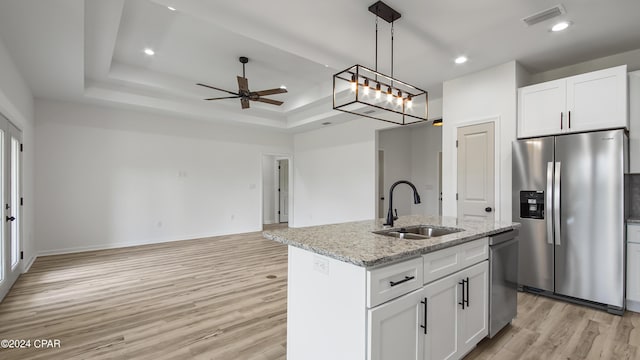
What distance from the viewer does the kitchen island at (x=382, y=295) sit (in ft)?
4.68

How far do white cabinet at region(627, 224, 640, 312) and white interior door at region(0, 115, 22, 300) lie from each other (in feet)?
20.8

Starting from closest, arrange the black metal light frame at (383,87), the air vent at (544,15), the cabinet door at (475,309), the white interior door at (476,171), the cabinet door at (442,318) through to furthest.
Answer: the cabinet door at (442,318)
the cabinet door at (475,309)
the black metal light frame at (383,87)
the air vent at (544,15)
the white interior door at (476,171)

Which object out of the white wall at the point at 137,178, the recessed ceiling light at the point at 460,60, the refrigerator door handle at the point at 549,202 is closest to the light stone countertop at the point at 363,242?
the refrigerator door handle at the point at 549,202

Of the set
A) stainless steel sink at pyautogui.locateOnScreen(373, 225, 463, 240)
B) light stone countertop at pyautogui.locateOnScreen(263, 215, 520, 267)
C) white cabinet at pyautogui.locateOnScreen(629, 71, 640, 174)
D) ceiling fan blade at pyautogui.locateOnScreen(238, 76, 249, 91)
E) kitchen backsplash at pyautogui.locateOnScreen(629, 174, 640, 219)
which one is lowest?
stainless steel sink at pyautogui.locateOnScreen(373, 225, 463, 240)

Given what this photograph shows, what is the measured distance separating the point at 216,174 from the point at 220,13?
4734 millimetres

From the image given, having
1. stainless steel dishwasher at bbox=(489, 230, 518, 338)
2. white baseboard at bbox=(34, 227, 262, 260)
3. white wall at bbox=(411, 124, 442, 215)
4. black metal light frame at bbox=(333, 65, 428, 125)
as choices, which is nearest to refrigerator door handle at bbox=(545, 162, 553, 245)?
stainless steel dishwasher at bbox=(489, 230, 518, 338)

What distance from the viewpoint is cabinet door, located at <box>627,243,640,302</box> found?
111 inches

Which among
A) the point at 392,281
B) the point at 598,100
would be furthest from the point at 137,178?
the point at 598,100

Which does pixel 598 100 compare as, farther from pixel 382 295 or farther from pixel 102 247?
pixel 102 247

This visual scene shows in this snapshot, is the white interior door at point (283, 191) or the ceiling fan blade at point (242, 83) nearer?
the ceiling fan blade at point (242, 83)

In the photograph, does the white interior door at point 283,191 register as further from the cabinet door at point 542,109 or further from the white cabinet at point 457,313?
the white cabinet at point 457,313

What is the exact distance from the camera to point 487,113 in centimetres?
382

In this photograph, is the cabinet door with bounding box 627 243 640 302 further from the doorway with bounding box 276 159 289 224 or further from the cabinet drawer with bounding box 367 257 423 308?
the doorway with bounding box 276 159 289 224

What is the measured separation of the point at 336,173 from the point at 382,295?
18.6 feet
